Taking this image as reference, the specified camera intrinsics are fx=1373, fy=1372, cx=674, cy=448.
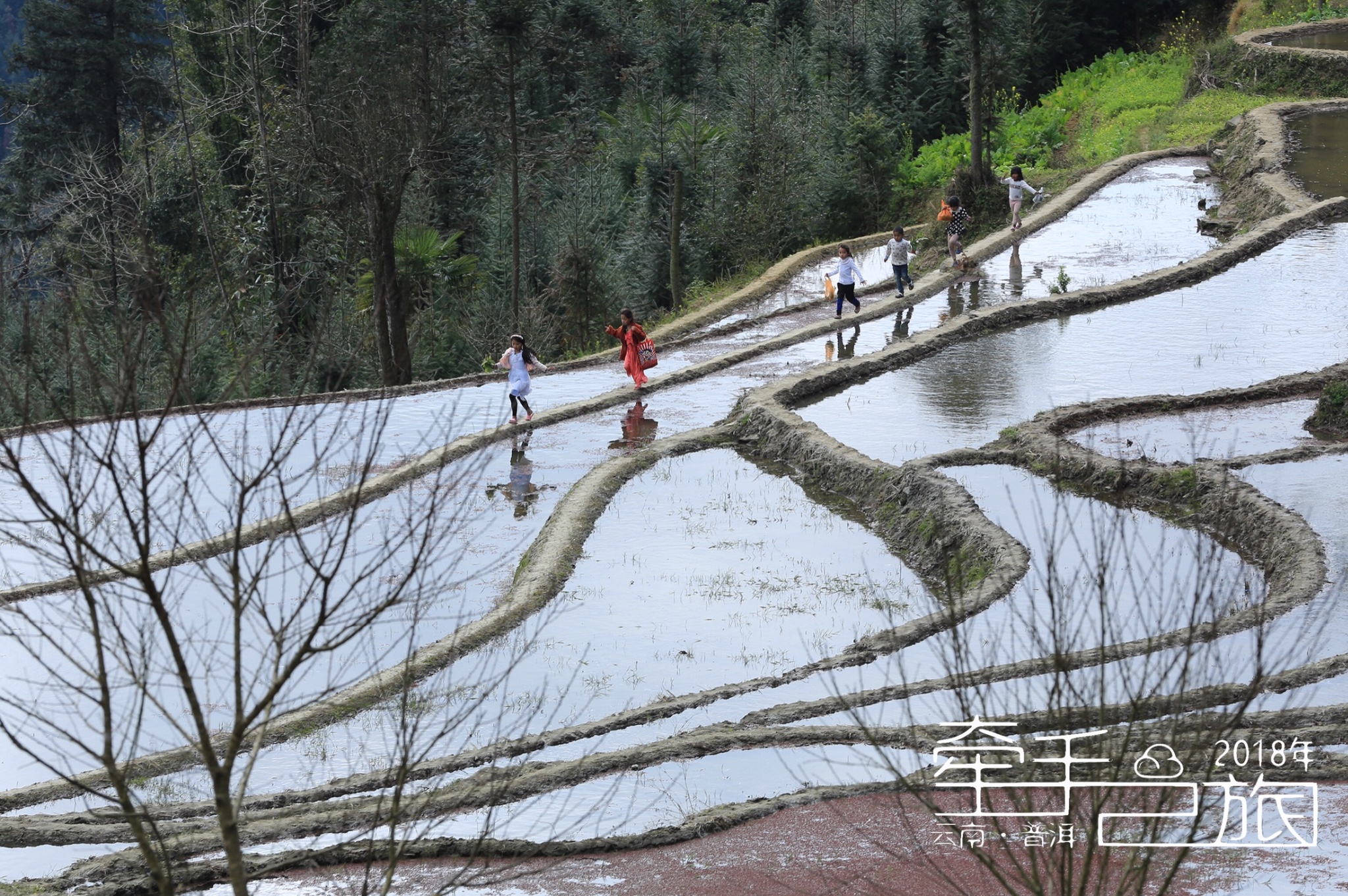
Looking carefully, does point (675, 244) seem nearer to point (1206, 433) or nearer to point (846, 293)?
point (846, 293)

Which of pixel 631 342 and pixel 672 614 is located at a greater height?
pixel 631 342

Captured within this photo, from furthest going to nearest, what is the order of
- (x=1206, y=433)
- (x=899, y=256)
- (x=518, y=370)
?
(x=899, y=256)
(x=518, y=370)
(x=1206, y=433)

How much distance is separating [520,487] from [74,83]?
43.0 meters

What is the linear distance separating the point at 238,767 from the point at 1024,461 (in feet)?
33.1

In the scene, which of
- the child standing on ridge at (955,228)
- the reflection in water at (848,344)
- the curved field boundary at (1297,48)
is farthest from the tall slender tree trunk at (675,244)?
the curved field boundary at (1297,48)

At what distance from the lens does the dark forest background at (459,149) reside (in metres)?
35.8

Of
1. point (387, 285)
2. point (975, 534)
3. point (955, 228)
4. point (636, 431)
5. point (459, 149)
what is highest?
point (459, 149)

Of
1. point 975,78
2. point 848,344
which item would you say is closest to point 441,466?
point 848,344

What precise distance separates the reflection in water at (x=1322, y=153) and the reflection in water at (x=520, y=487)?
19141mm

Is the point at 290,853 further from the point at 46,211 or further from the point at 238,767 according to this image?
the point at 46,211

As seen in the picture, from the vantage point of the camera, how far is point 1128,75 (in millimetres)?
45594

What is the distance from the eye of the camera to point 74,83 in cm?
5312

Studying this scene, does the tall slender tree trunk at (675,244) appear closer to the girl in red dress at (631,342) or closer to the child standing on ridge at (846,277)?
the child standing on ridge at (846,277)

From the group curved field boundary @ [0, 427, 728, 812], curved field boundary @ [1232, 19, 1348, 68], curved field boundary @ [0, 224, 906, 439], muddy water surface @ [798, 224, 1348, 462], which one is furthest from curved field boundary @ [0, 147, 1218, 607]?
curved field boundary @ [1232, 19, 1348, 68]
